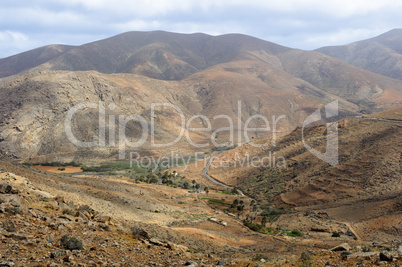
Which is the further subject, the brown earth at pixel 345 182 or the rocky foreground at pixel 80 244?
the brown earth at pixel 345 182

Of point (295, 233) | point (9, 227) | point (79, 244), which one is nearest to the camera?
point (9, 227)

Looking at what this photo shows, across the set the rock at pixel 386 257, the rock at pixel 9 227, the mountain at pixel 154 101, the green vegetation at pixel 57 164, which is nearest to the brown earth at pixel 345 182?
the rock at pixel 386 257

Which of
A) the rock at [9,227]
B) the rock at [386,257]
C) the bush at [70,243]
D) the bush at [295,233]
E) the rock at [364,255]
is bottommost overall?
the bush at [295,233]

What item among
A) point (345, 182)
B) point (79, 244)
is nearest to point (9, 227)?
point (79, 244)

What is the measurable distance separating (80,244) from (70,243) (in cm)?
30

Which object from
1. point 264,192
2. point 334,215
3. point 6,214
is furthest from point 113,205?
point 264,192

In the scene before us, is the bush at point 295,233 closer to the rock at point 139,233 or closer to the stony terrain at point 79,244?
the stony terrain at point 79,244

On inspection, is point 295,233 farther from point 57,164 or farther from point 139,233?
point 57,164

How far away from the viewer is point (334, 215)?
3316cm

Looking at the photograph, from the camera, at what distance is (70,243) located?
9328 millimetres

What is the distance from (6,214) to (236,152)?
62.3 metres

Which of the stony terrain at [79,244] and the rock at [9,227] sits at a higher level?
the rock at [9,227]

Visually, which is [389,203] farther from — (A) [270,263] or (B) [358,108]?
(B) [358,108]

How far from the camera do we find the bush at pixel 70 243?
9.31 meters
